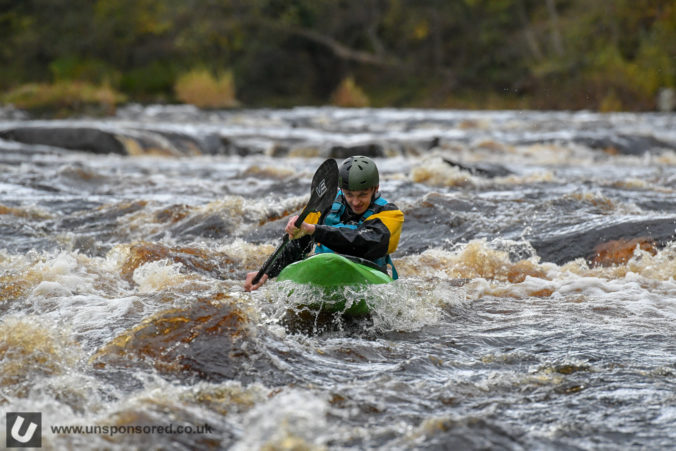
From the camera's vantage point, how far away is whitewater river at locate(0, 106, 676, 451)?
3197 mm

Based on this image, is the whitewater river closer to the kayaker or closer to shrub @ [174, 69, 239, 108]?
the kayaker

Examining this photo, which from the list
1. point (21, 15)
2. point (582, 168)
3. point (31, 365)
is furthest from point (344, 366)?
point (21, 15)

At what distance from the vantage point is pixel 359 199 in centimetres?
493

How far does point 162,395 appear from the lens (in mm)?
3365

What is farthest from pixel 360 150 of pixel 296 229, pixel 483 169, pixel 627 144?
pixel 296 229

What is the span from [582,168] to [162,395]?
10.4 m

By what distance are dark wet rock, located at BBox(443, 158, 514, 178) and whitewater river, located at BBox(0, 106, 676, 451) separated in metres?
0.06

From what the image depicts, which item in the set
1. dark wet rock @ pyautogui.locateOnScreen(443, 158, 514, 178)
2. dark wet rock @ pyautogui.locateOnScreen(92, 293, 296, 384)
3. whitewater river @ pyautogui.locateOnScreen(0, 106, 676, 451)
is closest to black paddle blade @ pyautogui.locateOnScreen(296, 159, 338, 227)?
whitewater river @ pyautogui.locateOnScreen(0, 106, 676, 451)

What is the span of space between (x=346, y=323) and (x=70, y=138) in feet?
37.4

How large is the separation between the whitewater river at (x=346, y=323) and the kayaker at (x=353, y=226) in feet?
0.94

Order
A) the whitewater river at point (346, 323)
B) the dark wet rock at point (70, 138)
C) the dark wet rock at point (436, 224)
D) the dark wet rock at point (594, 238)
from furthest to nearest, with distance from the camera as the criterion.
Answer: the dark wet rock at point (70, 138)
the dark wet rock at point (436, 224)
the dark wet rock at point (594, 238)
the whitewater river at point (346, 323)

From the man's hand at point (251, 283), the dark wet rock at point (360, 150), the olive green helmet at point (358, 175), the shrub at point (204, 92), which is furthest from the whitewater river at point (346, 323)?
the shrub at point (204, 92)

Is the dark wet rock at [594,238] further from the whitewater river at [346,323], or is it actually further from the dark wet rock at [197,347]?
the dark wet rock at [197,347]

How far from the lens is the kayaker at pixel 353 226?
468 cm
